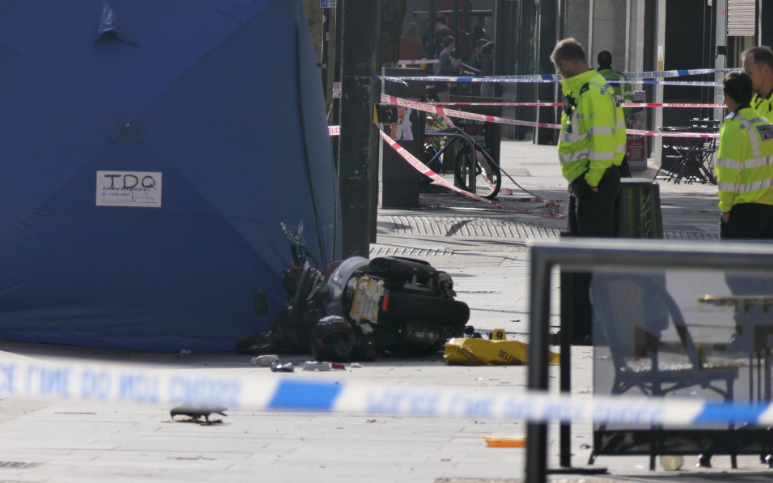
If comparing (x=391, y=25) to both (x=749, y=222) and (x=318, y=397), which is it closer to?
(x=749, y=222)

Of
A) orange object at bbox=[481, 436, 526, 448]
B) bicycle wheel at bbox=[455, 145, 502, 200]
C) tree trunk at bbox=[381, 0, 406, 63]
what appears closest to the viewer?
orange object at bbox=[481, 436, 526, 448]

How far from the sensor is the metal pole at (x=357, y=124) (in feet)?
29.3

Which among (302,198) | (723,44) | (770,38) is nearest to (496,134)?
(723,44)

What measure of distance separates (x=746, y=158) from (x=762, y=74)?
31.4 inches

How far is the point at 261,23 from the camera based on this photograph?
308 inches

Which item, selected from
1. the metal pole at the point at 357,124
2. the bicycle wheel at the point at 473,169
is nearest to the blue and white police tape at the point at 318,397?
the metal pole at the point at 357,124

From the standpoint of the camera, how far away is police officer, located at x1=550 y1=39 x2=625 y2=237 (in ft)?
24.8

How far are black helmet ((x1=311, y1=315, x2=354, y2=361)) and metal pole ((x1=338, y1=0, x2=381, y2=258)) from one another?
208cm

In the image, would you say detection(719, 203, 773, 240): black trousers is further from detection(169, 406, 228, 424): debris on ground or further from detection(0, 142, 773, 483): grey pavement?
detection(169, 406, 228, 424): debris on ground

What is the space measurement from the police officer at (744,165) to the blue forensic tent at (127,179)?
9.34 feet

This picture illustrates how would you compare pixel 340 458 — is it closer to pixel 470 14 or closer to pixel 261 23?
pixel 261 23

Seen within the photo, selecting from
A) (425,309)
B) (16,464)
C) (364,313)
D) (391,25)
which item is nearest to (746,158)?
(425,309)

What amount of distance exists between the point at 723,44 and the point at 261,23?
10979 millimetres

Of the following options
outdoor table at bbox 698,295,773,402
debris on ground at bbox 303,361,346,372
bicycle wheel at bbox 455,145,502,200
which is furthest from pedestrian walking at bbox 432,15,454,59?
outdoor table at bbox 698,295,773,402
